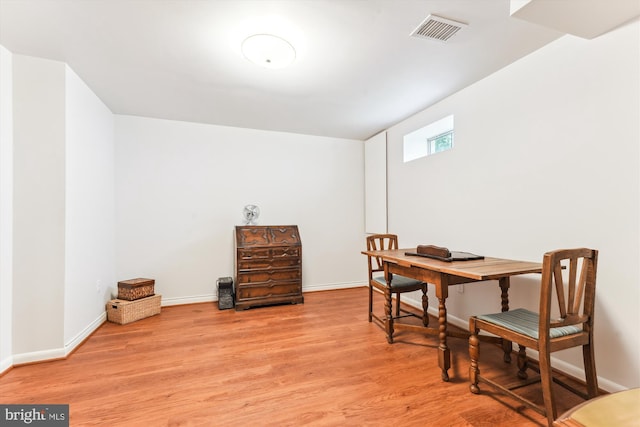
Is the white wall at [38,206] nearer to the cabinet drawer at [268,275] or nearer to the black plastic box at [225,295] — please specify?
the black plastic box at [225,295]

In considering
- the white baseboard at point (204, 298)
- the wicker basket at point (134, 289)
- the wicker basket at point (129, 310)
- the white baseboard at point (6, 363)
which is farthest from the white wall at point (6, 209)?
the white baseboard at point (204, 298)

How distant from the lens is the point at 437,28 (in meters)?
1.96

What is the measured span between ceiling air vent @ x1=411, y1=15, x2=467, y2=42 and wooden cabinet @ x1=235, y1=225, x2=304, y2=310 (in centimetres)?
276

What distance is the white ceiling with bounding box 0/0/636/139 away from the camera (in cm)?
178

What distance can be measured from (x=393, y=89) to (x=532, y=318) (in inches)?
92.0

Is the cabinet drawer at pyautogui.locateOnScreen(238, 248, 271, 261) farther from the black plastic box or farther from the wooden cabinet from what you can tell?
the black plastic box

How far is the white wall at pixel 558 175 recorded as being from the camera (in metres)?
1.71

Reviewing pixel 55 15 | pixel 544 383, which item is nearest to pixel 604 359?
pixel 544 383

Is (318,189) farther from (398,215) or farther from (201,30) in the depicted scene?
(201,30)

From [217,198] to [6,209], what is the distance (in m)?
2.08

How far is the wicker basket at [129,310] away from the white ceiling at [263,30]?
7.55 ft

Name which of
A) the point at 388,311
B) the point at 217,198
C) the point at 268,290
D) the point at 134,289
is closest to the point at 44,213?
the point at 134,289

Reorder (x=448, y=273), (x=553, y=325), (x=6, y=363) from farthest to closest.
→ (x=6, y=363) → (x=448, y=273) → (x=553, y=325)

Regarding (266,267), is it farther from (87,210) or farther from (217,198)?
(87,210)
